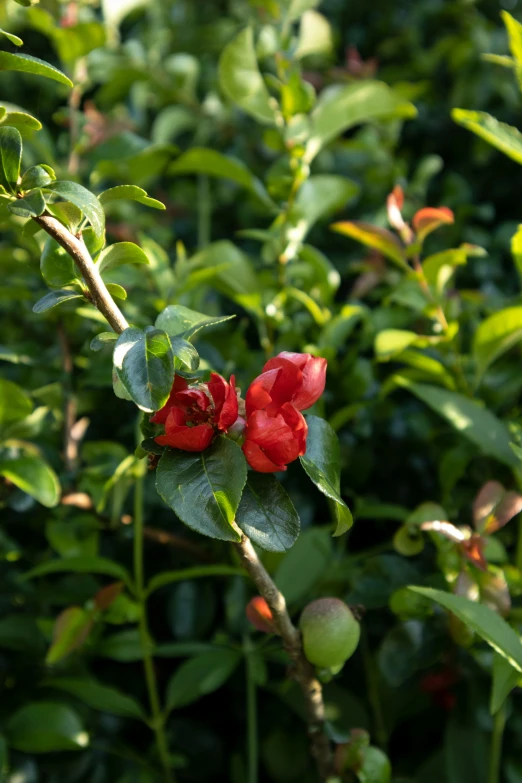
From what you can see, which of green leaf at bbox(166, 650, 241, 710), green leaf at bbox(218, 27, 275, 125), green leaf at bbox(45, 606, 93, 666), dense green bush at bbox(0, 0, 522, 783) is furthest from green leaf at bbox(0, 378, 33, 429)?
green leaf at bbox(218, 27, 275, 125)

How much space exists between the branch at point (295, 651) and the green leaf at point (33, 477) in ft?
0.77

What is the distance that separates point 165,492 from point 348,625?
0.21 m

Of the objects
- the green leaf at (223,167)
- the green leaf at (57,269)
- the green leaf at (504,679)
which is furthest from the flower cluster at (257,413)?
the green leaf at (223,167)

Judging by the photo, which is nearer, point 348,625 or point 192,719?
point 348,625

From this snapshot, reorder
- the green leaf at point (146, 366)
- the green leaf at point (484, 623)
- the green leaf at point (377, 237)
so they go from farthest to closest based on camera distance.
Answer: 1. the green leaf at point (377, 237)
2. the green leaf at point (484, 623)
3. the green leaf at point (146, 366)

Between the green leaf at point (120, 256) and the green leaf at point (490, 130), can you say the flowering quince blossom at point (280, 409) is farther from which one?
the green leaf at point (490, 130)

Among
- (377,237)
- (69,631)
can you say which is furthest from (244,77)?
(69,631)

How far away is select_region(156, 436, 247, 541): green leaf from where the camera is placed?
0.46 metres

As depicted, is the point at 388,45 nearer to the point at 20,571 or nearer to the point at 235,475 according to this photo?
the point at 20,571

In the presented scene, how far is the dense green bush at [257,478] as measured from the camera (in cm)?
55

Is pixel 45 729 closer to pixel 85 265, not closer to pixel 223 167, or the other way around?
pixel 85 265

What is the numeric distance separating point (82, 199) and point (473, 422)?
1.48 feet

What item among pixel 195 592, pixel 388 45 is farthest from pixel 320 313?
pixel 388 45

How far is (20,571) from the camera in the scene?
915 mm
